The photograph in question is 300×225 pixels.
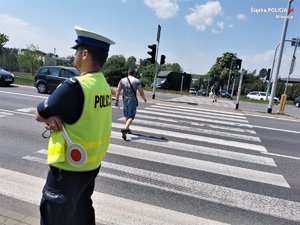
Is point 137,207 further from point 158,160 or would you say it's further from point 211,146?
point 211,146

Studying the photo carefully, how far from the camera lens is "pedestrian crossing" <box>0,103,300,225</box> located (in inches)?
148

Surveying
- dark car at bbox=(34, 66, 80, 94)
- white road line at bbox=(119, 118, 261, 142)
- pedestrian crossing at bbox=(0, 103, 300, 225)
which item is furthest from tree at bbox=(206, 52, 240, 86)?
pedestrian crossing at bbox=(0, 103, 300, 225)

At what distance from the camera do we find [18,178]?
14.6ft

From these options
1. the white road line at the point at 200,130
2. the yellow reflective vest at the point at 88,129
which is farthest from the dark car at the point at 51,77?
the yellow reflective vest at the point at 88,129

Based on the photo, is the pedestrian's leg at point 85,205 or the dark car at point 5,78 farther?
the dark car at point 5,78

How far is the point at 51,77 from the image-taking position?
1647 cm

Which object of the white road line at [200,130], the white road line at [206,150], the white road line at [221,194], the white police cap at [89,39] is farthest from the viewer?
the white road line at [200,130]

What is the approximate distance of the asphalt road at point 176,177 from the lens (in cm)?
379

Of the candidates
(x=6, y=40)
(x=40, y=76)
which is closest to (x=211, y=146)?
(x=40, y=76)

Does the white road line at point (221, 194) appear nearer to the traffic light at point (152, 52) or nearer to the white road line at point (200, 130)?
the white road line at point (200, 130)

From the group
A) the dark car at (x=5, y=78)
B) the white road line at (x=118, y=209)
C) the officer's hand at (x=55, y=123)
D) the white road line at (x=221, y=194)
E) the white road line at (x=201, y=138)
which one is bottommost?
the white road line at (x=118, y=209)

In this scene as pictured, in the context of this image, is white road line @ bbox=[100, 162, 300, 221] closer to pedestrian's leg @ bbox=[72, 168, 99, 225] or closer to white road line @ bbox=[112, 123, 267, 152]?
pedestrian's leg @ bbox=[72, 168, 99, 225]

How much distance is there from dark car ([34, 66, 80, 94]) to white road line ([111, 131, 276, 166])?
966 centimetres

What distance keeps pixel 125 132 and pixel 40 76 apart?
1136cm
